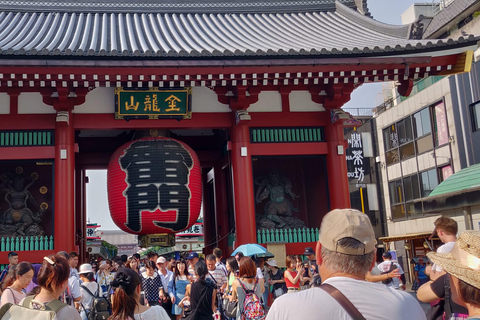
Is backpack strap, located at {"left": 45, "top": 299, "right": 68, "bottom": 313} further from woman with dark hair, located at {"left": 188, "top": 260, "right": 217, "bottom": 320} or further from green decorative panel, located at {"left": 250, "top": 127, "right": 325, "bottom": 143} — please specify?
green decorative panel, located at {"left": 250, "top": 127, "right": 325, "bottom": 143}

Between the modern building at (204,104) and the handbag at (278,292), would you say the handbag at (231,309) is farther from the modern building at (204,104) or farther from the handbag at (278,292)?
the modern building at (204,104)

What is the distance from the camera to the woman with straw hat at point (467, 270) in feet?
8.12

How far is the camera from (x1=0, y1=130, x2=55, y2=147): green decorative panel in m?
11.7

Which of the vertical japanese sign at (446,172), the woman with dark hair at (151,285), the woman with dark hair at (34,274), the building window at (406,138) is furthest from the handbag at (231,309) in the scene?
the building window at (406,138)

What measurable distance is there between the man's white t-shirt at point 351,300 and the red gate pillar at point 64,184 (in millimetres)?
9722

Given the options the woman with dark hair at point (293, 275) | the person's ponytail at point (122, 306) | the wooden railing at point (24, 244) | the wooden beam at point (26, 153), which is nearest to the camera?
the person's ponytail at point (122, 306)

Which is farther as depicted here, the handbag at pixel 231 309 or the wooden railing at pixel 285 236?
the wooden railing at pixel 285 236

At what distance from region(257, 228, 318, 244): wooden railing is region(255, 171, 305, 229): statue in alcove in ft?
2.08

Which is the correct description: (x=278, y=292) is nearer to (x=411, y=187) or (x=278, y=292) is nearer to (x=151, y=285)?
(x=151, y=285)

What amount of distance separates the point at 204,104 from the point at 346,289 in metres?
10.5

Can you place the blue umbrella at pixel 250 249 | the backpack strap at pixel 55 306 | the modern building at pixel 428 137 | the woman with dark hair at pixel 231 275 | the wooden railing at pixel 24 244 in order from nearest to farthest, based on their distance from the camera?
the backpack strap at pixel 55 306
the woman with dark hair at pixel 231 275
the blue umbrella at pixel 250 249
the wooden railing at pixel 24 244
the modern building at pixel 428 137

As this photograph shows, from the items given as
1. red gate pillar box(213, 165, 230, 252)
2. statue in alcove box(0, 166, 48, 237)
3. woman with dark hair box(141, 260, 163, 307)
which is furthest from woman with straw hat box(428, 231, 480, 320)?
red gate pillar box(213, 165, 230, 252)

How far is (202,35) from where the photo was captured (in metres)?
14.7

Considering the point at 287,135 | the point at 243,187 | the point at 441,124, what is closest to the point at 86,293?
the point at 243,187
